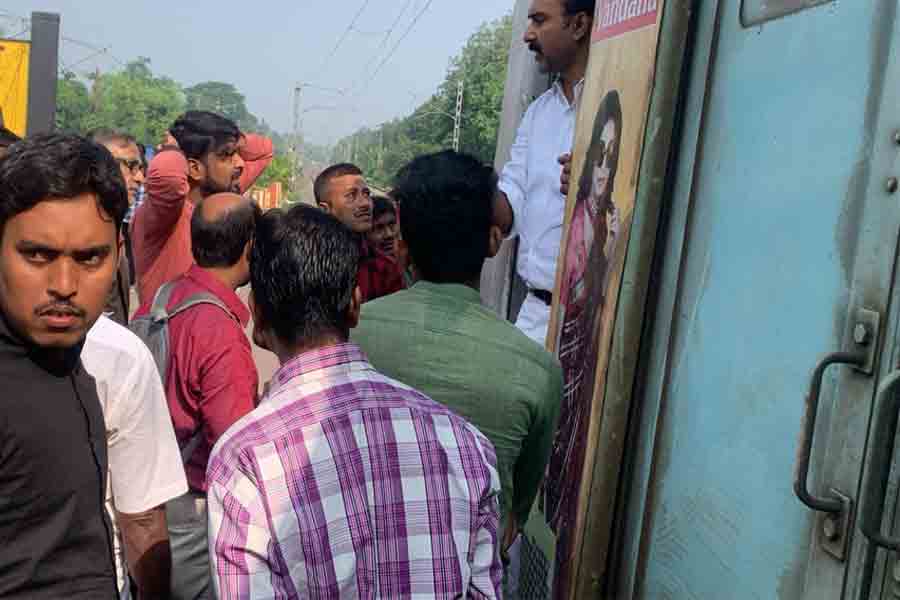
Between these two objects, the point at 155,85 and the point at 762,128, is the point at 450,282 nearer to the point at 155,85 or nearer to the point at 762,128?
the point at 762,128

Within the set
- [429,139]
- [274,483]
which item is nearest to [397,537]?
[274,483]

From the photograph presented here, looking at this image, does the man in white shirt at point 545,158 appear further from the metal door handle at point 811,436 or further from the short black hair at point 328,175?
the metal door handle at point 811,436

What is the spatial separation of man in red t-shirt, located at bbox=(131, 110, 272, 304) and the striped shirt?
202cm

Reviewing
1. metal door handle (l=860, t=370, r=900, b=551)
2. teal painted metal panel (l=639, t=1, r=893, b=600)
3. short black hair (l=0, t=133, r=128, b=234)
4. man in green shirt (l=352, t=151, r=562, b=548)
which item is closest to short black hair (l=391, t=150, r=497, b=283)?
man in green shirt (l=352, t=151, r=562, b=548)

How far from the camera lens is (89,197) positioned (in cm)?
161

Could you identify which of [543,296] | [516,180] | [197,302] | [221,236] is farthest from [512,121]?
[197,302]

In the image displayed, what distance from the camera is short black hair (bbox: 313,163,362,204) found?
15.3 ft

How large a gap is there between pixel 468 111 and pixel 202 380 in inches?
2251

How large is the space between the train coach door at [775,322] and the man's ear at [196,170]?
2.32 metres

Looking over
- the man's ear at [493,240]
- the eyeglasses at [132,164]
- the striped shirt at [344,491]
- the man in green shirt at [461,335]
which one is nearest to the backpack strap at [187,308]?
the man in green shirt at [461,335]

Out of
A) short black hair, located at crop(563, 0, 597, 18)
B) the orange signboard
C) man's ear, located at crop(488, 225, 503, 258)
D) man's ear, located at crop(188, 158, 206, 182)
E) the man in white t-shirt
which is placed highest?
the orange signboard

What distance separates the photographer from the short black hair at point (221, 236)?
9.29 feet

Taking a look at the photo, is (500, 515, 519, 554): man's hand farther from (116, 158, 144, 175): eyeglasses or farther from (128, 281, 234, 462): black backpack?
(116, 158, 144, 175): eyeglasses

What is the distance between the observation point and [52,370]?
1.55 meters
